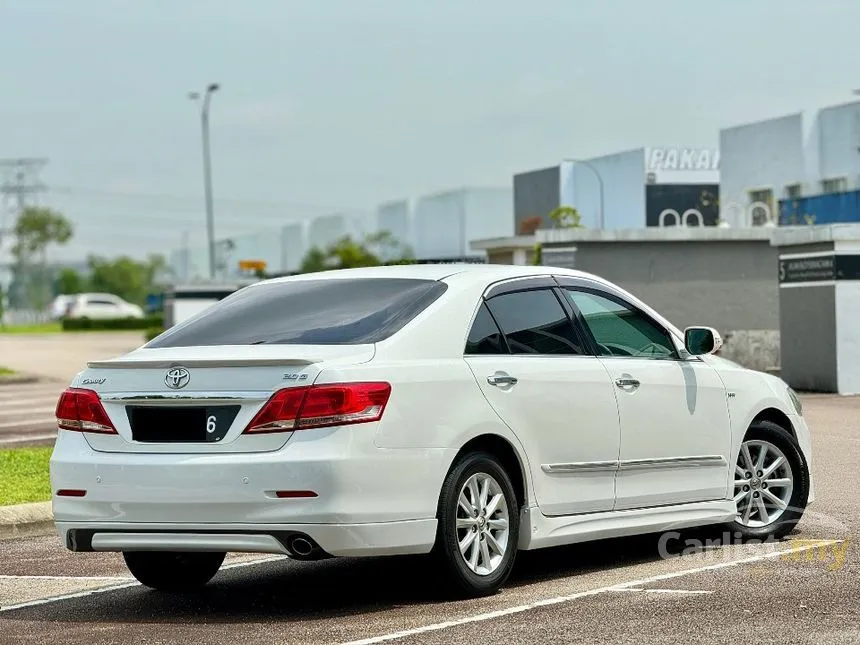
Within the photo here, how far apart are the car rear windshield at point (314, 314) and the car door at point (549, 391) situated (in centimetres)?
39

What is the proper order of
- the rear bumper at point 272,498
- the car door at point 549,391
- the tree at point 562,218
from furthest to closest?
1. the tree at point 562,218
2. the car door at point 549,391
3. the rear bumper at point 272,498

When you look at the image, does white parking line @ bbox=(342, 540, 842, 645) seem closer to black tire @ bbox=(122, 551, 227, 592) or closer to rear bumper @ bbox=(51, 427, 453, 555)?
rear bumper @ bbox=(51, 427, 453, 555)

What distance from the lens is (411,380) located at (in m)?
7.83

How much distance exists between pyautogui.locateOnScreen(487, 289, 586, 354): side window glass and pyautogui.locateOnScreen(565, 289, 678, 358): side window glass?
0.60ft

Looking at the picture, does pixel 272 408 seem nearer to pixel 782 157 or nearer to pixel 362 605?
pixel 362 605

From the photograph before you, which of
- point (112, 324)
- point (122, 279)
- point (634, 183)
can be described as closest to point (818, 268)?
point (634, 183)

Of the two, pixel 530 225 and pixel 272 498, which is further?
pixel 530 225

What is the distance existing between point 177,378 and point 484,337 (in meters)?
1.58

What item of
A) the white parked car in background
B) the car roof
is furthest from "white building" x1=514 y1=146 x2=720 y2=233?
the car roof

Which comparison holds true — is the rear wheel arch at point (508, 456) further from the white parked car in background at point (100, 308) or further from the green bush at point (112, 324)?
the white parked car in background at point (100, 308)

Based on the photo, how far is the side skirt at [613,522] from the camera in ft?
27.7

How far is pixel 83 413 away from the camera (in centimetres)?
809

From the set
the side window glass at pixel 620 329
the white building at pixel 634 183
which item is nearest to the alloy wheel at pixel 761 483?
the side window glass at pixel 620 329

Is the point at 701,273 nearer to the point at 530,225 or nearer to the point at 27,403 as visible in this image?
the point at 27,403
